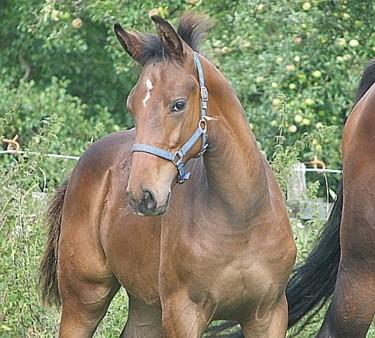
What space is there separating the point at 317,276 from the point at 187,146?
164cm

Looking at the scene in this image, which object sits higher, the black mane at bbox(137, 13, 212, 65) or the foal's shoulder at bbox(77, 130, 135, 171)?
the black mane at bbox(137, 13, 212, 65)

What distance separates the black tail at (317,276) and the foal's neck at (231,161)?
1.09 m

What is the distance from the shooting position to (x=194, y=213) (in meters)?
4.71

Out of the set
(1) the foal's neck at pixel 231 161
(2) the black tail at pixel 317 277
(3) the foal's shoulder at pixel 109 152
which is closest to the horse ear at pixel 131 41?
(1) the foal's neck at pixel 231 161

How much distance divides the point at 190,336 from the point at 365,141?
118cm

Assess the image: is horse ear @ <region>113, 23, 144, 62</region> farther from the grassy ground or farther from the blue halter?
the grassy ground

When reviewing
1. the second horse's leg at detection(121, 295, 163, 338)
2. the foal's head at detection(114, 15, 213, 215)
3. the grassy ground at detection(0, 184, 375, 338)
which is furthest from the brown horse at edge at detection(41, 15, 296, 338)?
the grassy ground at detection(0, 184, 375, 338)

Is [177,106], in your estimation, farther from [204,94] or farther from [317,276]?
[317,276]

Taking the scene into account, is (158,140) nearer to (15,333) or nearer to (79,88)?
(15,333)

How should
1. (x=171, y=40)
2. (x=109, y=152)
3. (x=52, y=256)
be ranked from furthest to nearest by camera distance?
(x=52, y=256) → (x=109, y=152) → (x=171, y=40)

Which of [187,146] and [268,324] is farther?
[268,324]

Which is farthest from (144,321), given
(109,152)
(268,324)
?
(268,324)

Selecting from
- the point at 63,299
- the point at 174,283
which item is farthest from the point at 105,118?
the point at 174,283

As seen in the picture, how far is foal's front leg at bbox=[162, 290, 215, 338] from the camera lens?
15.1 ft
